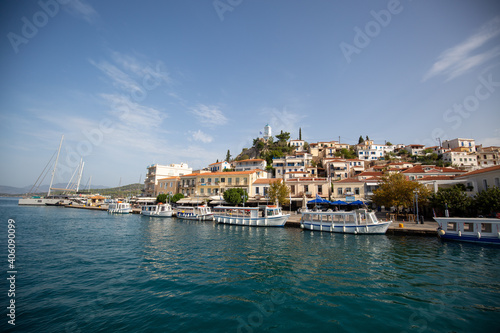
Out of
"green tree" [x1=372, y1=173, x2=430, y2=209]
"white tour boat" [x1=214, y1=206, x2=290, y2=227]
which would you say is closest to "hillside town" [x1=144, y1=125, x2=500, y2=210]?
"green tree" [x1=372, y1=173, x2=430, y2=209]

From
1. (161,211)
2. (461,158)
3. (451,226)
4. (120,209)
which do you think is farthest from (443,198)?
(461,158)

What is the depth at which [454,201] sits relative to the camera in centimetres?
2316

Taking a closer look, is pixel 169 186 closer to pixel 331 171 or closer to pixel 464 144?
pixel 331 171

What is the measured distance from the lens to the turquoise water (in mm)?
7129

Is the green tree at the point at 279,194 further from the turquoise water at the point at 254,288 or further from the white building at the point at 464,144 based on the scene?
the white building at the point at 464,144

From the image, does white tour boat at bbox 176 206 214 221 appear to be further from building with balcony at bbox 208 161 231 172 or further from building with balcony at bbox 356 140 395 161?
building with balcony at bbox 356 140 395 161

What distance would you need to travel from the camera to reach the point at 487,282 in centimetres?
1020

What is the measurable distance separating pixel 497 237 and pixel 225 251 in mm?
20088

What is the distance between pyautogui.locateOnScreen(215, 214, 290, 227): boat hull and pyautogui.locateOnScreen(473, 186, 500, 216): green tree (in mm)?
18649

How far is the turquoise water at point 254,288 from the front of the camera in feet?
23.4

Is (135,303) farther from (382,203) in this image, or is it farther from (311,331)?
(382,203)

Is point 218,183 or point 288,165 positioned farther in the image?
point 288,165

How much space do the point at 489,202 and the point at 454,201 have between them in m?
2.64

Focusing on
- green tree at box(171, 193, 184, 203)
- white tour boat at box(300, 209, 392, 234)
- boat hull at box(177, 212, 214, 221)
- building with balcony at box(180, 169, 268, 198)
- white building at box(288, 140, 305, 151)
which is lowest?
boat hull at box(177, 212, 214, 221)
